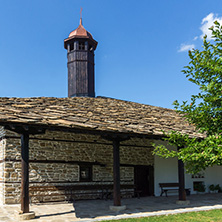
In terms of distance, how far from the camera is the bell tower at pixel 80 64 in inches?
654

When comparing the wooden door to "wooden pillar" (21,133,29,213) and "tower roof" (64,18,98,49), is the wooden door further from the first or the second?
"tower roof" (64,18,98,49)

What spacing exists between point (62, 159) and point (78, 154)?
667 mm

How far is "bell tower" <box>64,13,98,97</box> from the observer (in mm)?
16609

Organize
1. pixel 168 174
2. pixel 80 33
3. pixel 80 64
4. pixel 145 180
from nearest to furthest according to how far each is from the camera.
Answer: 1. pixel 145 180
2. pixel 168 174
3. pixel 80 64
4. pixel 80 33

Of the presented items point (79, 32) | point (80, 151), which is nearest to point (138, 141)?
point (80, 151)

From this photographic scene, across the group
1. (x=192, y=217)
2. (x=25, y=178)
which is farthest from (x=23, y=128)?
(x=192, y=217)

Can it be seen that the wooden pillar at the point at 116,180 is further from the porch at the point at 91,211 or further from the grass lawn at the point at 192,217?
the grass lawn at the point at 192,217

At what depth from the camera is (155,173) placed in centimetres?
1220

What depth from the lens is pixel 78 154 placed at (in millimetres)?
10719

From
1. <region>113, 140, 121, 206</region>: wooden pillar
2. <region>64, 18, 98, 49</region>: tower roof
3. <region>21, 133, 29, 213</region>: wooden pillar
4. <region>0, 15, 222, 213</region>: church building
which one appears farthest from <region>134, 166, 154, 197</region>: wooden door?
<region>64, 18, 98, 49</region>: tower roof

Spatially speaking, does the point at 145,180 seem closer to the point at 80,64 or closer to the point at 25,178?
the point at 25,178

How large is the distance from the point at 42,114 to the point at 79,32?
34.4ft

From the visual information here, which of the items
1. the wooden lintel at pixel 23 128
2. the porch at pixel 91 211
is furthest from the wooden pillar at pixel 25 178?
the porch at pixel 91 211

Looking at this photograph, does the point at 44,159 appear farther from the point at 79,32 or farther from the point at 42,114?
the point at 79,32
